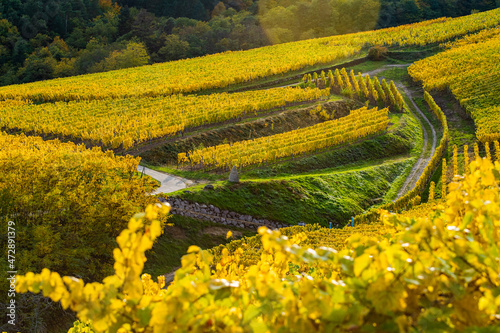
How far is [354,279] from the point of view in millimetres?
2422

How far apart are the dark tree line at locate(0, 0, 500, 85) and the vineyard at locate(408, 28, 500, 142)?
2637 centimetres

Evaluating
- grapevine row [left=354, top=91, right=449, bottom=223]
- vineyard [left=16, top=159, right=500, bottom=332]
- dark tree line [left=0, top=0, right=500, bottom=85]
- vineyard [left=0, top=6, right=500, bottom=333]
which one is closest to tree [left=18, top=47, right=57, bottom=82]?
dark tree line [left=0, top=0, right=500, bottom=85]

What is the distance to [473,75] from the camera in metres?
45.2

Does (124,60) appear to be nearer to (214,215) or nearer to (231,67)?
(231,67)

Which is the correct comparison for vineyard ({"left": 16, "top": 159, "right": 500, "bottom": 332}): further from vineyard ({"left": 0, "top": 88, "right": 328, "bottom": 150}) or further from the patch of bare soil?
vineyard ({"left": 0, "top": 88, "right": 328, "bottom": 150})

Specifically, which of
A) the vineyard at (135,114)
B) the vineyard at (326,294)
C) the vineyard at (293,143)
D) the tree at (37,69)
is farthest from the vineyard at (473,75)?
the tree at (37,69)

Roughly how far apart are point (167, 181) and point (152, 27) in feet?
205

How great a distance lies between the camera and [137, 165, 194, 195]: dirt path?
23.7 meters

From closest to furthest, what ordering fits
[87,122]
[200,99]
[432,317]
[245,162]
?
[432,317]
[245,162]
[87,122]
[200,99]

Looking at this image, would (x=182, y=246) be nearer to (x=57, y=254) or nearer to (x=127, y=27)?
(x=57, y=254)

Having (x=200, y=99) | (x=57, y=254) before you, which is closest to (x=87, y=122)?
(x=200, y=99)

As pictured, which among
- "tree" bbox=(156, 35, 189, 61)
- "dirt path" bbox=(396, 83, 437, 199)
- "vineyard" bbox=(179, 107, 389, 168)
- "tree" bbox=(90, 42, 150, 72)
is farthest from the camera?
"tree" bbox=(156, 35, 189, 61)

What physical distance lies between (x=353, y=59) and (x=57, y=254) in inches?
2032

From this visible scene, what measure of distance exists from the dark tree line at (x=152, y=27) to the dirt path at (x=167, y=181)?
45.0 meters
